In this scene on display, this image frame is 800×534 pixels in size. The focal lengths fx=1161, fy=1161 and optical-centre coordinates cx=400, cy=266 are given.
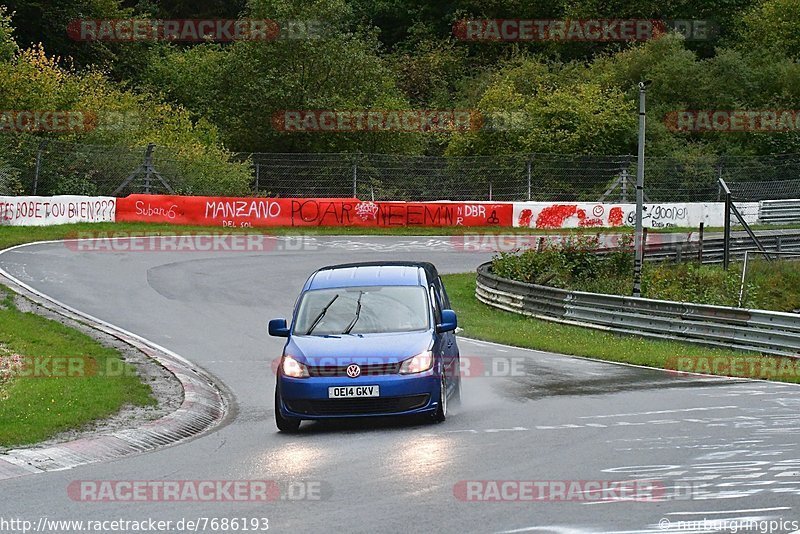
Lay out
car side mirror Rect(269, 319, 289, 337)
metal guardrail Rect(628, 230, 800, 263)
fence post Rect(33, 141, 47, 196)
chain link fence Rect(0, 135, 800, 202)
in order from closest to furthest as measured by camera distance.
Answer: car side mirror Rect(269, 319, 289, 337) → metal guardrail Rect(628, 230, 800, 263) → fence post Rect(33, 141, 47, 196) → chain link fence Rect(0, 135, 800, 202)

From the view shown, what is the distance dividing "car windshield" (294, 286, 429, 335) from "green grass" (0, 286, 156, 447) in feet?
7.55

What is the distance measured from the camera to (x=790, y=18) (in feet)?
220

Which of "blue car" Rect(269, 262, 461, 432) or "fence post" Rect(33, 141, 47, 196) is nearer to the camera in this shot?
"blue car" Rect(269, 262, 461, 432)

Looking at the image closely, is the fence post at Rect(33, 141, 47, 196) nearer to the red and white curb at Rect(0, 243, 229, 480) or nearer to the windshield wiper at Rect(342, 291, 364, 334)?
the red and white curb at Rect(0, 243, 229, 480)

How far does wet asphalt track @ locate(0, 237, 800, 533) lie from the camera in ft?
25.9

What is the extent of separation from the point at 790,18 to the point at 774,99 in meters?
11.1

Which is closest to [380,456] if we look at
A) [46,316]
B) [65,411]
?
[65,411]

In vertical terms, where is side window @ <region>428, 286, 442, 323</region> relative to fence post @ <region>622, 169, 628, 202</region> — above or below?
below

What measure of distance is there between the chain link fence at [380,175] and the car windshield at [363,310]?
24345 millimetres

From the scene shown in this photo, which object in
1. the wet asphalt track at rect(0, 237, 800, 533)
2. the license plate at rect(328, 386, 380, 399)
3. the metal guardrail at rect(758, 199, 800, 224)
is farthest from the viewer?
the metal guardrail at rect(758, 199, 800, 224)

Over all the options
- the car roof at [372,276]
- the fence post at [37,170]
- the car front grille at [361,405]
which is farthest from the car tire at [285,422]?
the fence post at [37,170]

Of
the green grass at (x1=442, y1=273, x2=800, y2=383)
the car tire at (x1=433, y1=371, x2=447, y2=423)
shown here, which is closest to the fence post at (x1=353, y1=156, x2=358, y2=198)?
the green grass at (x1=442, y1=273, x2=800, y2=383)

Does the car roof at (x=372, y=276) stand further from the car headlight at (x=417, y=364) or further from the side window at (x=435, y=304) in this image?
the car headlight at (x=417, y=364)

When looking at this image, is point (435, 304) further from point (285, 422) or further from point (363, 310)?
point (285, 422)
